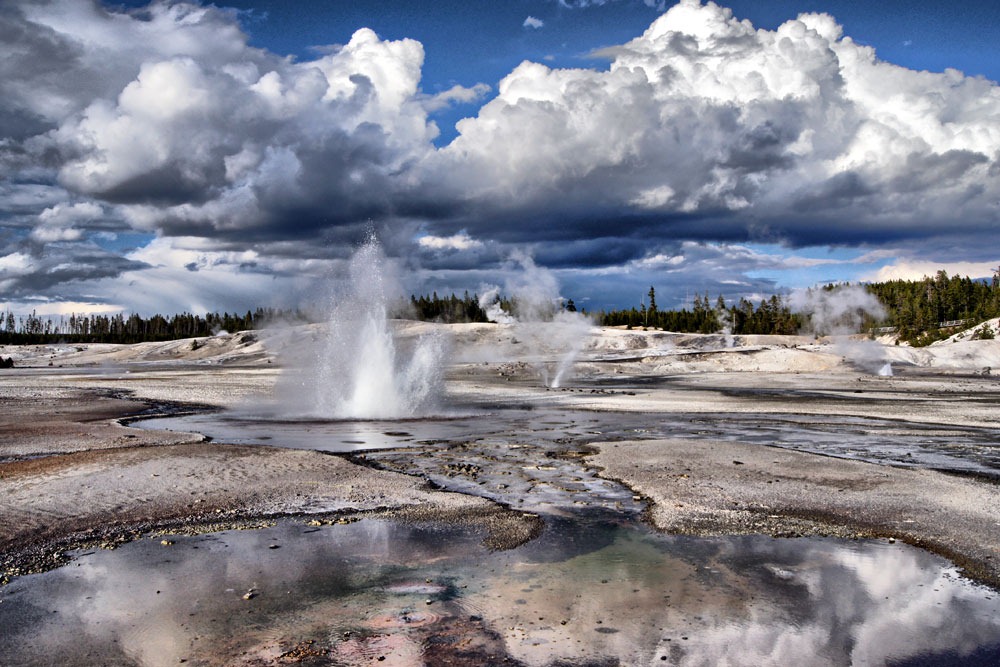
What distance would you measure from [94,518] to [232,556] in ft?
11.9

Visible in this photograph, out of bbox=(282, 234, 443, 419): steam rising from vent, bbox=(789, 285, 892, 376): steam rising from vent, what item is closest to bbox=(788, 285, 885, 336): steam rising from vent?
bbox=(789, 285, 892, 376): steam rising from vent

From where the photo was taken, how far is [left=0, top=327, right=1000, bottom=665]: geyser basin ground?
891cm

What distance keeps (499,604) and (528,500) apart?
18.1 ft

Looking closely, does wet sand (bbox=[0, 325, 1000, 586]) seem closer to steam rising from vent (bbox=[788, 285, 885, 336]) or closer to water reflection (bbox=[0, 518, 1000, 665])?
water reflection (bbox=[0, 518, 1000, 665])

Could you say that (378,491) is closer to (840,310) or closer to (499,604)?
(499,604)

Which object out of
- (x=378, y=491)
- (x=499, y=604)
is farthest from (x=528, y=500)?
(x=499, y=604)

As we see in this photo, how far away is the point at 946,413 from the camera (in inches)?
1310

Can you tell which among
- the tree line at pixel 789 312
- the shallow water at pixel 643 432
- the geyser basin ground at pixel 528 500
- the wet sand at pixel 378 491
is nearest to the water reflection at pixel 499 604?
the geyser basin ground at pixel 528 500

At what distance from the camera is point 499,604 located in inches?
351

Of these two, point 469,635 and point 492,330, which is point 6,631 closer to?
point 469,635

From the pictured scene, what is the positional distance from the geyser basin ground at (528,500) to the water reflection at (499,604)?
0.06 metres

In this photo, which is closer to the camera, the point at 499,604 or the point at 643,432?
the point at 499,604

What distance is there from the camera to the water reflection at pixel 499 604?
7.65 meters

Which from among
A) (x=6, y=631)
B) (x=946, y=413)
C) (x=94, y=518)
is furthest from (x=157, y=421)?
(x=946, y=413)
